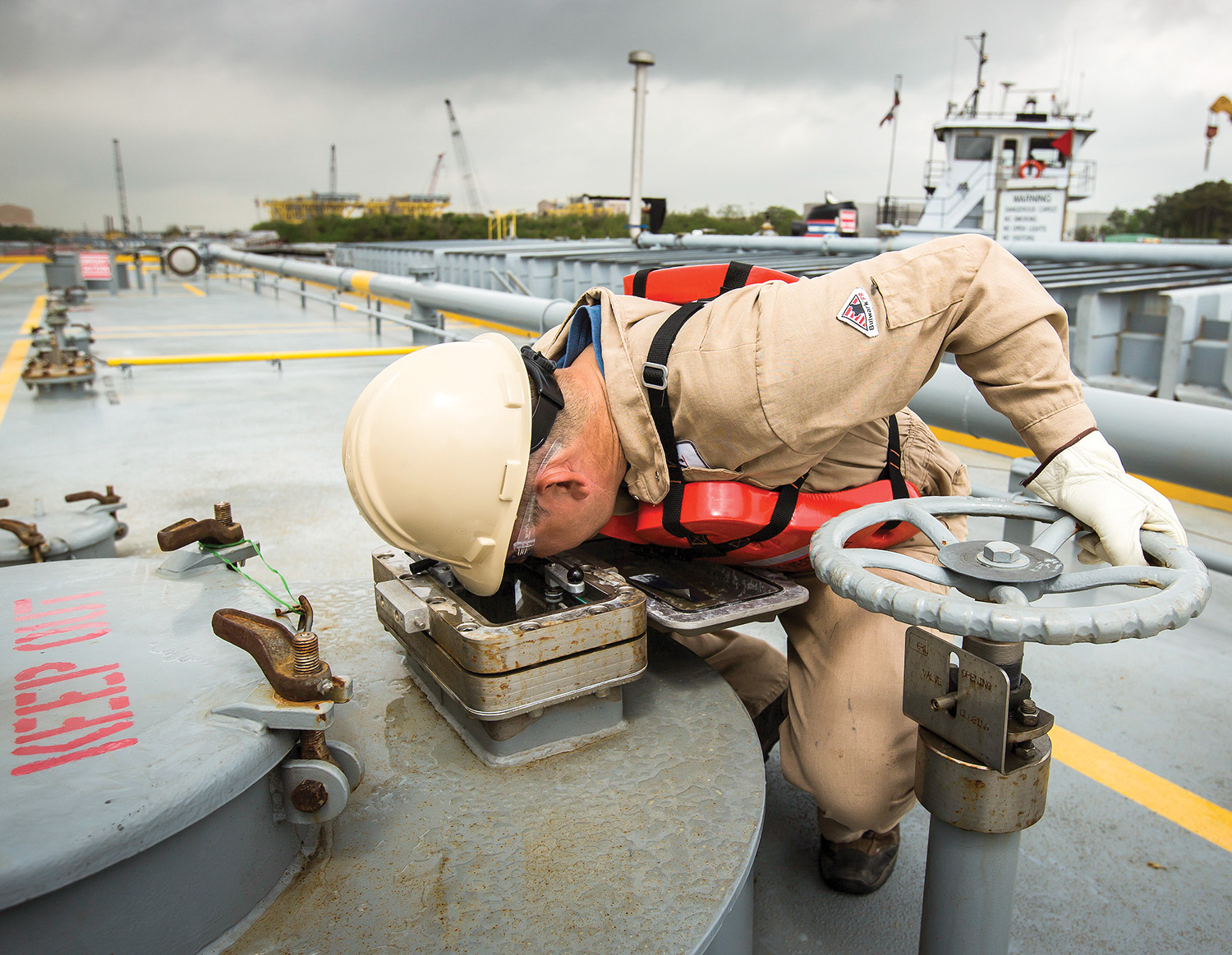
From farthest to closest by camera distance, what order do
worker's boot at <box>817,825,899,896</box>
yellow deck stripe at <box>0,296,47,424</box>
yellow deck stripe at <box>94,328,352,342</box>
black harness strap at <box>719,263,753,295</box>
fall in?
yellow deck stripe at <box>94,328,352,342</box>
yellow deck stripe at <box>0,296,47,424</box>
black harness strap at <box>719,263,753,295</box>
worker's boot at <box>817,825,899,896</box>

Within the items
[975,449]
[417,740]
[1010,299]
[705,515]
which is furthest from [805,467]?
[975,449]

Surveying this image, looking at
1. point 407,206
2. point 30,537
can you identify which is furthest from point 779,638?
point 407,206

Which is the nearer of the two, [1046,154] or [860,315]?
[860,315]

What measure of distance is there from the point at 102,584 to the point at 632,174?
12159 mm

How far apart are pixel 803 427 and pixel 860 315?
219mm

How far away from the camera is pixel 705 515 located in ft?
Result: 5.15

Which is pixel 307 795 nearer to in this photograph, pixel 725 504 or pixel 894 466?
pixel 725 504

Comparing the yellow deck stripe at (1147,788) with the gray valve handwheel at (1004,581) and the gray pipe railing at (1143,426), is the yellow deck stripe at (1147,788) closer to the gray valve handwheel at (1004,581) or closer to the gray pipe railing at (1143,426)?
the gray pipe railing at (1143,426)

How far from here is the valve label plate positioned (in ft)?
3.57

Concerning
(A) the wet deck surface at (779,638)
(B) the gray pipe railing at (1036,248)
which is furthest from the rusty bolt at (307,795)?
(B) the gray pipe railing at (1036,248)

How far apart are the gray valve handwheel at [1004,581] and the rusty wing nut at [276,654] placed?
2.37 feet

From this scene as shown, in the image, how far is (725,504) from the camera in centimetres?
157

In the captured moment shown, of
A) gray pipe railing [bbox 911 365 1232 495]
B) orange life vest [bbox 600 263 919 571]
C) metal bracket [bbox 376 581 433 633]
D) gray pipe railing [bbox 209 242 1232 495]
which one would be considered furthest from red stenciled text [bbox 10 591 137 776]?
gray pipe railing [bbox 911 365 1232 495]

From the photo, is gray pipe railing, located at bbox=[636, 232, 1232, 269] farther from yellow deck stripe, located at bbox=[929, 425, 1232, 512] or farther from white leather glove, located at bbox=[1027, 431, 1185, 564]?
white leather glove, located at bbox=[1027, 431, 1185, 564]
